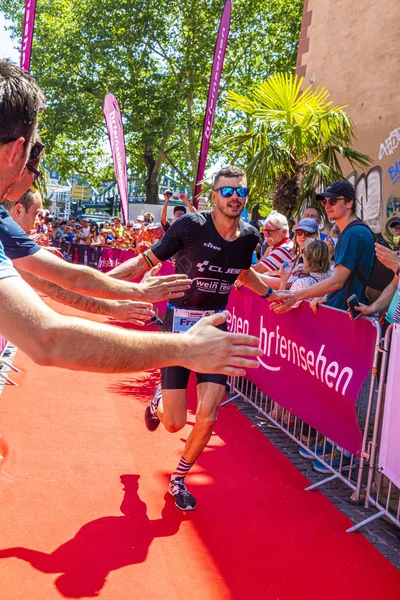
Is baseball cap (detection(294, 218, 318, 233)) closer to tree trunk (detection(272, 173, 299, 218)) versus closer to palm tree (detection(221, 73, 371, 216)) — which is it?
palm tree (detection(221, 73, 371, 216))

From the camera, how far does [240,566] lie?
3543 millimetres

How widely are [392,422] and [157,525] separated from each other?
5.79 feet

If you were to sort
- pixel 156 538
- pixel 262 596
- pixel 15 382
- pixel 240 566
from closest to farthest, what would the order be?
pixel 262 596, pixel 240 566, pixel 156 538, pixel 15 382

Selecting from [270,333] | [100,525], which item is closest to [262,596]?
[100,525]

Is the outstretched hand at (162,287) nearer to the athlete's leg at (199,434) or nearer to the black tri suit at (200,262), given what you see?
the black tri suit at (200,262)

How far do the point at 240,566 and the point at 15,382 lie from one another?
440cm

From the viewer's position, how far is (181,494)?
4.32 m

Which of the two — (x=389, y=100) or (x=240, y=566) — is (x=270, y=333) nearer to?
(x=240, y=566)

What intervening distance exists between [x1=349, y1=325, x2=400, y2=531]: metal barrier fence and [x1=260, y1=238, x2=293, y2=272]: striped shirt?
107 inches

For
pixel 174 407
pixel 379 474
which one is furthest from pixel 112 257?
pixel 379 474

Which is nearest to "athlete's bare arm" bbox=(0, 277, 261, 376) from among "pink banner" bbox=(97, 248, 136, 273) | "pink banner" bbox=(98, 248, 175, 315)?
"pink banner" bbox=(98, 248, 175, 315)

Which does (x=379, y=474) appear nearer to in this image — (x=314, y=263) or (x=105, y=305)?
(x=314, y=263)

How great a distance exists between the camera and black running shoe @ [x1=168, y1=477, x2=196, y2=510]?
427 cm

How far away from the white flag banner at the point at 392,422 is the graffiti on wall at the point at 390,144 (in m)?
8.79
